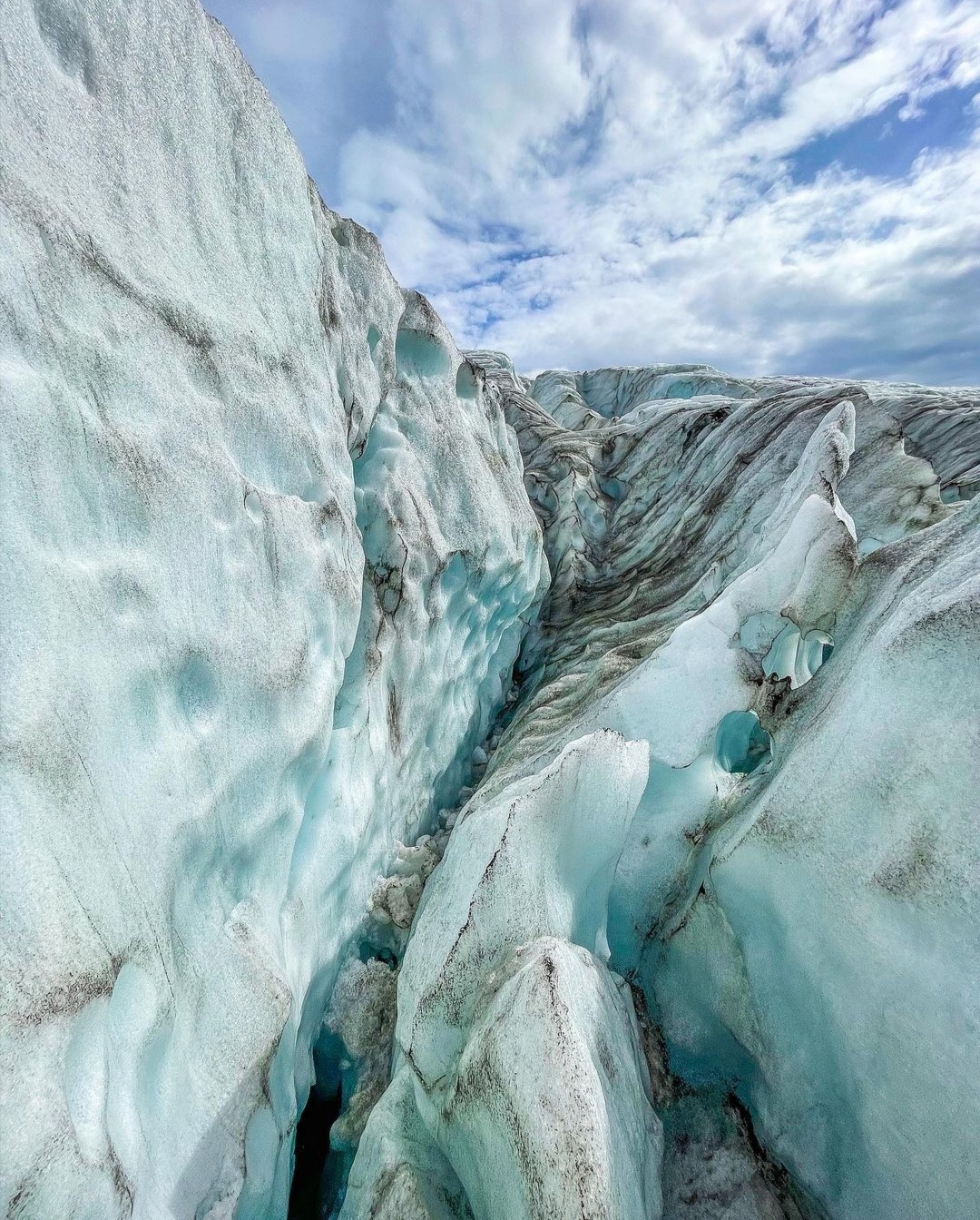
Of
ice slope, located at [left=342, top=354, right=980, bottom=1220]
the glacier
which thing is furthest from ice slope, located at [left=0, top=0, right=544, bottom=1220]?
ice slope, located at [left=342, top=354, right=980, bottom=1220]

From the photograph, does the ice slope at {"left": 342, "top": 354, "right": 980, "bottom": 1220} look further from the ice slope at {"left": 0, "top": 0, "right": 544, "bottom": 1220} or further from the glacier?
the ice slope at {"left": 0, "top": 0, "right": 544, "bottom": 1220}

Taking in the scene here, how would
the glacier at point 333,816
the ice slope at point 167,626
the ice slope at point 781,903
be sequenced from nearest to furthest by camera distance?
the ice slope at point 167,626 < the glacier at point 333,816 < the ice slope at point 781,903

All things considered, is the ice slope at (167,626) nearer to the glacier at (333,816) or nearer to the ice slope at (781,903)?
the glacier at (333,816)

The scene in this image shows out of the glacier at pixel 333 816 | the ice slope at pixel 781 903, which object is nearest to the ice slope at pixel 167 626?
the glacier at pixel 333 816

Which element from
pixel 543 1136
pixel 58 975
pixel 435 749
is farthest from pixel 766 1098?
pixel 435 749

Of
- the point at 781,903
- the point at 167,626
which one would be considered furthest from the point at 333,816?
the point at 781,903

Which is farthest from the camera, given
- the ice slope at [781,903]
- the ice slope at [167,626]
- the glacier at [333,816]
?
the ice slope at [781,903]
